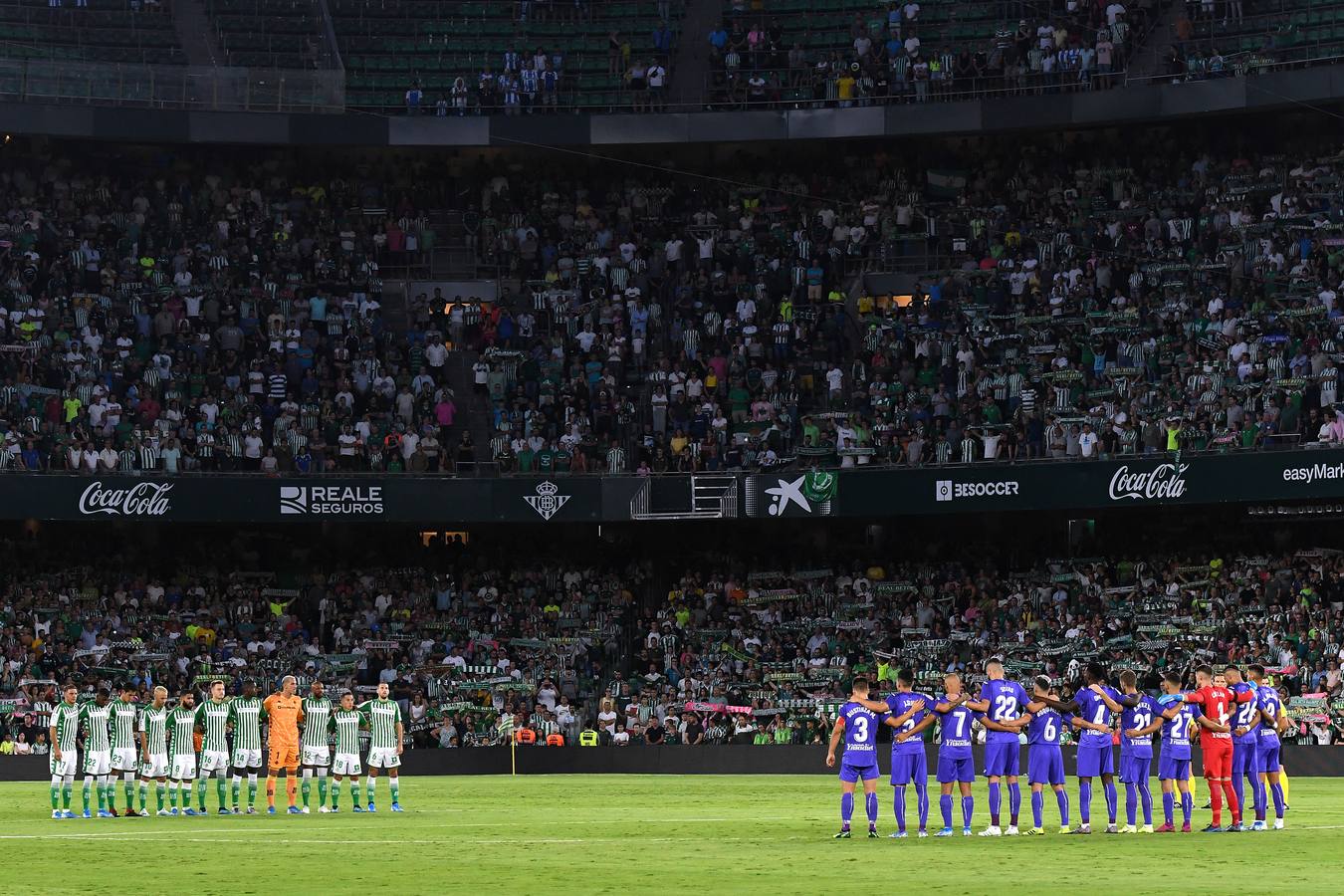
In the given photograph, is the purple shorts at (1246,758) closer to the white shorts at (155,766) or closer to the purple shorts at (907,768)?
the purple shorts at (907,768)

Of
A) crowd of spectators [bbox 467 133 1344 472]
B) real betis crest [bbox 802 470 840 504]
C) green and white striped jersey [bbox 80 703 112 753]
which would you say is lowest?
green and white striped jersey [bbox 80 703 112 753]

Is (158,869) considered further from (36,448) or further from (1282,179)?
(1282,179)

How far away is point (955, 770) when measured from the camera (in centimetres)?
2348

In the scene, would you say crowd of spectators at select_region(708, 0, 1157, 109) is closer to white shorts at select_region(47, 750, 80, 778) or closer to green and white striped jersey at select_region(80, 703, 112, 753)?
green and white striped jersey at select_region(80, 703, 112, 753)

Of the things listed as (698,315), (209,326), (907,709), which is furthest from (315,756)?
(698,315)

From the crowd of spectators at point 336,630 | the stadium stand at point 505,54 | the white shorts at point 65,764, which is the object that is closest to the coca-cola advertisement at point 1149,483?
the crowd of spectators at point 336,630

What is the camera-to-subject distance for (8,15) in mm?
55094

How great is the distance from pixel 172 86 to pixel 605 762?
71.9 ft

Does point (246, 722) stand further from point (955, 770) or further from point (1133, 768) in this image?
point (1133, 768)

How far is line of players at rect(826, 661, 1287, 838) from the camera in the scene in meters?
23.3

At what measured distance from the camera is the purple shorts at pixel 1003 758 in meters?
23.7

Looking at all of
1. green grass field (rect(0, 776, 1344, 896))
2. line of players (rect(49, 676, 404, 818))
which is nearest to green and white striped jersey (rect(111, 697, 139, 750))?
line of players (rect(49, 676, 404, 818))

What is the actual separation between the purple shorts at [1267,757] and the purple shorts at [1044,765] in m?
2.45

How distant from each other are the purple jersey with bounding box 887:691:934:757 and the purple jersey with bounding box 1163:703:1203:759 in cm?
290
